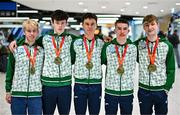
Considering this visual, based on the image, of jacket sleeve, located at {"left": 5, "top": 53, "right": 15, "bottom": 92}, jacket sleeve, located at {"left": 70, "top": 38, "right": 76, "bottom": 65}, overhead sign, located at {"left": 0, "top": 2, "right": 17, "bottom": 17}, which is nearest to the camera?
jacket sleeve, located at {"left": 5, "top": 53, "right": 15, "bottom": 92}

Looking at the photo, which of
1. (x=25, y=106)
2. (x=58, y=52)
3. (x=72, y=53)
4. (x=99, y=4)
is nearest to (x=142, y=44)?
(x=72, y=53)

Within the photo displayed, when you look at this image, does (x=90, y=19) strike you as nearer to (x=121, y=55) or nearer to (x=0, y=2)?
(x=121, y=55)

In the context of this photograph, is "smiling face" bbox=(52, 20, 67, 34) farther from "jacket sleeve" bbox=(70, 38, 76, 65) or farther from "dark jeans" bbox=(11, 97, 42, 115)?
"dark jeans" bbox=(11, 97, 42, 115)

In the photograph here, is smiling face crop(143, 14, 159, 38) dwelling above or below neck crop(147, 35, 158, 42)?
above

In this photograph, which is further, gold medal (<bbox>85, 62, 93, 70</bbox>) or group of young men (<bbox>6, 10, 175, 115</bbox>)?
A: gold medal (<bbox>85, 62, 93, 70</bbox>)

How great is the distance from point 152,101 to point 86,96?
78 cm

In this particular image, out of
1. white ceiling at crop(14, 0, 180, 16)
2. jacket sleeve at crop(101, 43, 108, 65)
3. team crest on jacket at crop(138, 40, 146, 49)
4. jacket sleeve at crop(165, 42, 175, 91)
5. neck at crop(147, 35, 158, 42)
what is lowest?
jacket sleeve at crop(165, 42, 175, 91)

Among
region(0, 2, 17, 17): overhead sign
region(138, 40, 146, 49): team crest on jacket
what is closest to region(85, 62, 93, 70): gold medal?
region(138, 40, 146, 49): team crest on jacket

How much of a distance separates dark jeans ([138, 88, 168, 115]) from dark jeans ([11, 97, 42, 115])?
1219mm

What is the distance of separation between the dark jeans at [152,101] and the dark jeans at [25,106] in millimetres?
1219

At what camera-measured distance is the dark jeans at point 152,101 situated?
4148 mm

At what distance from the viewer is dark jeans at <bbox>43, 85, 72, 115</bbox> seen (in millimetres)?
4086

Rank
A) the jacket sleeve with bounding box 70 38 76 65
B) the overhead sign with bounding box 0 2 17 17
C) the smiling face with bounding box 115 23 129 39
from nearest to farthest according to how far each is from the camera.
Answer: the smiling face with bounding box 115 23 129 39
the jacket sleeve with bounding box 70 38 76 65
the overhead sign with bounding box 0 2 17 17

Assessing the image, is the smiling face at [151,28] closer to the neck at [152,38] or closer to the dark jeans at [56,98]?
the neck at [152,38]
